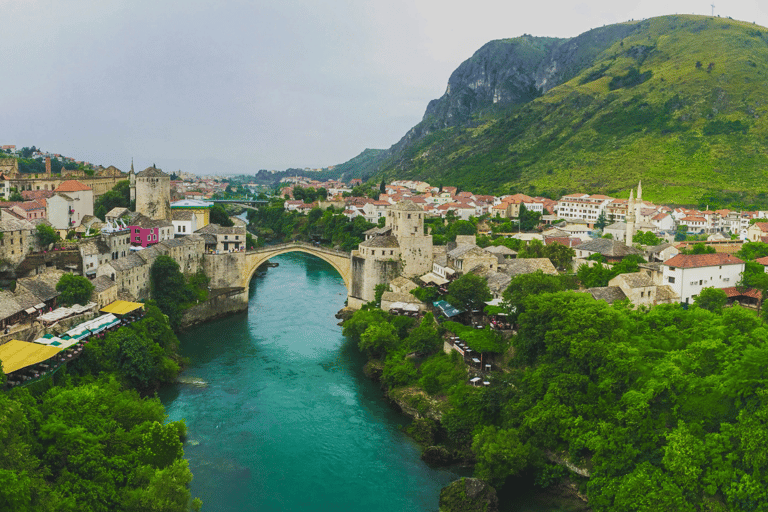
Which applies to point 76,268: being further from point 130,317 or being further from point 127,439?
point 127,439

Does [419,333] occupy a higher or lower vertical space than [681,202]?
lower

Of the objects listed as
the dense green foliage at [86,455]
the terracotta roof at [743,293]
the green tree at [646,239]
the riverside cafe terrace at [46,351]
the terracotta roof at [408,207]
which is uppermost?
the terracotta roof at [408,207]

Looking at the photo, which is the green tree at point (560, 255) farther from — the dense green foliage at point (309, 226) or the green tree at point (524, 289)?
the dense green foliage at point (309, 226)

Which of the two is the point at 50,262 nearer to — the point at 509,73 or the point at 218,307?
the point at 218,307

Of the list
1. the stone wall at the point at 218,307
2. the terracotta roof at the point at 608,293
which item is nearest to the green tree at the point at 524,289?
the terracotta roof at the point at 608,293

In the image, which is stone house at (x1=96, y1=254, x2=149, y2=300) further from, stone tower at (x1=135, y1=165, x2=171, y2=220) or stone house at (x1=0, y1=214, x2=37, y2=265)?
stone tower at (x1=135, y1=165, x2=171, y2=220)

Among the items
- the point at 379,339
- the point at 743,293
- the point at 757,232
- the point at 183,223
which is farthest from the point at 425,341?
the point at 757,232

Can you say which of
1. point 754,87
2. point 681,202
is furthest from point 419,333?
point 754,87
